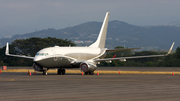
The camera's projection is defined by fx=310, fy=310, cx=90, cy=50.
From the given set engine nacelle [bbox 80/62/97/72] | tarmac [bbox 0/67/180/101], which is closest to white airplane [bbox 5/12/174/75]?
engine nacelle [bbox 80/62/97/72]

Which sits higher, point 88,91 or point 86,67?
point 86,67

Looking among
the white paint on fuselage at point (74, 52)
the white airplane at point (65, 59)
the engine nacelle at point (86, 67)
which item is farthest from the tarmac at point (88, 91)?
the engine nacelle at point (86, 67)

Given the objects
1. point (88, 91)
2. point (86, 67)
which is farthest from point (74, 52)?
point (88, 91)

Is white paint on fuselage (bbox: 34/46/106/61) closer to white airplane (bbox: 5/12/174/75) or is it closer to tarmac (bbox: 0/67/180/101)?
white airplane (bbox: 5/12/174/75)

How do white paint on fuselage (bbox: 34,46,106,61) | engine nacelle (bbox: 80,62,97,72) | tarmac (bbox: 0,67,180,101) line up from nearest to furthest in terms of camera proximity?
tarmac (bbox: 0,67,180,101) → white paint on fuselage (bbox: 34,46,106,61) → engine nacelle (bbox: 80,62,97,72)

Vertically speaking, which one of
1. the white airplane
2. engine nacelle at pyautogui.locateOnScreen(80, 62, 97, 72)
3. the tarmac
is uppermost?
the white airplane

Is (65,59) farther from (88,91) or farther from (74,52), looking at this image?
(88,91)

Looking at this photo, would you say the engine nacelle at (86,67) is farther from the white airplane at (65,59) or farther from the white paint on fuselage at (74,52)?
the white paint on fuselage at (74,52)

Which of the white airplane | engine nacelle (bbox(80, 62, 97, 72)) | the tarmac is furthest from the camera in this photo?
engine nacelle (bbox(80, 62, 97, 72))

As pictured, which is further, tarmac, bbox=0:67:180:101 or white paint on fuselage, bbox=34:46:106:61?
white paint on fuselage, bbox=34:46:106:61

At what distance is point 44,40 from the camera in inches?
5300

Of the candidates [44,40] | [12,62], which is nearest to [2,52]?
[12,62]

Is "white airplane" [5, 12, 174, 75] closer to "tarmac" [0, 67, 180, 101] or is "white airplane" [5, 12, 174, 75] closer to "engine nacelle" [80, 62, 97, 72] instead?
"engine nacelle" [80, 62, 97, 72]

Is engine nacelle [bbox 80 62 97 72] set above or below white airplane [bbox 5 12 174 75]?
below
